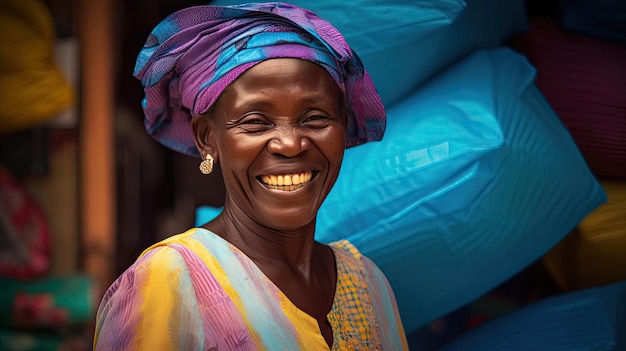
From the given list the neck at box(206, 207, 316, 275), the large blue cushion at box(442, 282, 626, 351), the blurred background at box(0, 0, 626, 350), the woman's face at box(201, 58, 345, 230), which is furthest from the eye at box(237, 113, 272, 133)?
the blurred background at box(0, 0, 626, 350)

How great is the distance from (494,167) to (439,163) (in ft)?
0.33

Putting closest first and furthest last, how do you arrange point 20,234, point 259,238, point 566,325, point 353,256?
point 259,238 → point 353,256 → point 566,325 → point 20,234

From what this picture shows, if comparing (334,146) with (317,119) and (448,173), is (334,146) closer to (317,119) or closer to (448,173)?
(317,119)

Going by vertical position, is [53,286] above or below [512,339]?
below

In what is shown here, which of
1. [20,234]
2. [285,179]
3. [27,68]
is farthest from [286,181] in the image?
[20,234]

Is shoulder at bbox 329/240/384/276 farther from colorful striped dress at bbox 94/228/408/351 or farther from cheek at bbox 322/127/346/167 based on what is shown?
cheek at bbox 322/127/346/167

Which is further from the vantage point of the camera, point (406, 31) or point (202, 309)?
point (406, 31)

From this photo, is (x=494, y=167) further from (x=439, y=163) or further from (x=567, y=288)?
(x=567, y=288)

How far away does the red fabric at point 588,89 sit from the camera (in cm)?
168

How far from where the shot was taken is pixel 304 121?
1.21 metres

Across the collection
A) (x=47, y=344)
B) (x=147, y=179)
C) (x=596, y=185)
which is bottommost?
(x=47, y=344)

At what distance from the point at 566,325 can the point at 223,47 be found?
88cm

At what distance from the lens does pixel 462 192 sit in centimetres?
149

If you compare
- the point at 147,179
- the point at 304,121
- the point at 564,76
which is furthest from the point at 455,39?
the point at 147,179
